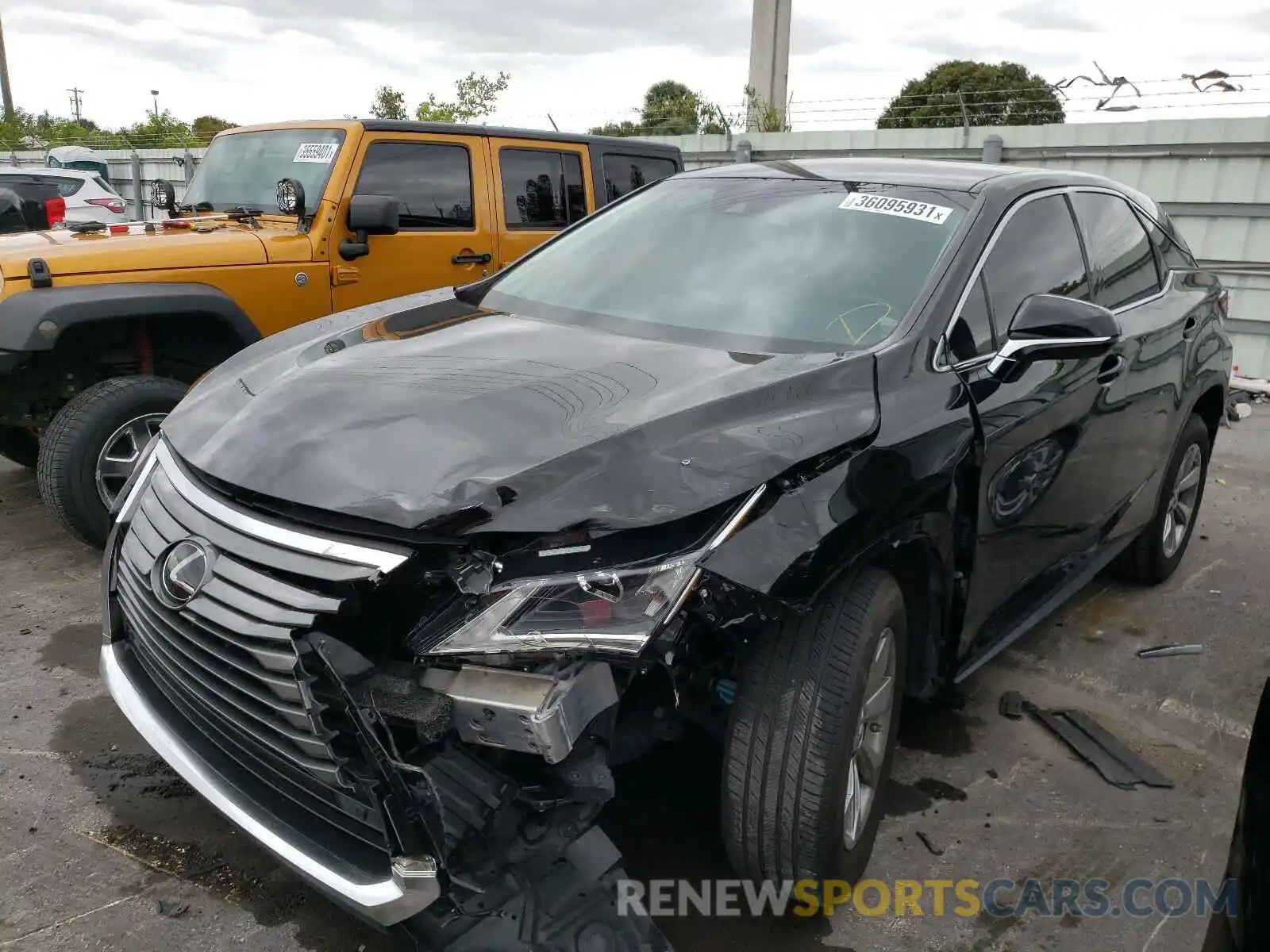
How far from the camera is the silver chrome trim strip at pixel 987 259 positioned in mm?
2598

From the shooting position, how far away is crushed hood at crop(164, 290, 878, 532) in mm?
1902

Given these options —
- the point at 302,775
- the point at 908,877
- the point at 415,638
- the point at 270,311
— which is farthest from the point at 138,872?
the point at 270,311

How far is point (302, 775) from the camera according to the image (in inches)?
75.0

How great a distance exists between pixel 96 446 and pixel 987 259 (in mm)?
3595

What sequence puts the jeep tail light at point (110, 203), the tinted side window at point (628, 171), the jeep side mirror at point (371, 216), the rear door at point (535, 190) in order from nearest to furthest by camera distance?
1. the jeep side mirror at point (371, 216)
2. the rear door at point (535, 190)
3. the tinted side window at point (628, 171)
4. the jeep tail light at point (110, 203)

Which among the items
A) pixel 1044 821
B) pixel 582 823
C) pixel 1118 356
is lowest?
pixel 1044 821

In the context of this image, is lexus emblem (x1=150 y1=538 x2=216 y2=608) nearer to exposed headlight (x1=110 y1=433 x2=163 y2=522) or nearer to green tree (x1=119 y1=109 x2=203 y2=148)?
exposed headlight (x1=110 y1=433 x2=163 y2=522)

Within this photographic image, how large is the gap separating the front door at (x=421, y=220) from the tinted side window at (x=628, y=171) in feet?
3.33

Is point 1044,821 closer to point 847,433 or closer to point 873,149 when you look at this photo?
point 847,433

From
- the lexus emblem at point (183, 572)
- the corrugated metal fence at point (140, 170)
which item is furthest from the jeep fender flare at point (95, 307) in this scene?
the corrugated metal fence at point (140, 170)

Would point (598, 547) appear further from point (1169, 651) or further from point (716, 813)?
point (1169, 651)

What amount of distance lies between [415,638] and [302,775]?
0.36 m

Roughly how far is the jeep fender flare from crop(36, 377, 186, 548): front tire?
1.00ft

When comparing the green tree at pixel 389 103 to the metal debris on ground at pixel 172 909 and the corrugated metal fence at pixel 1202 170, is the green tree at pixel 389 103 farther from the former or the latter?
the metal debris on ground at pixel 172 909
